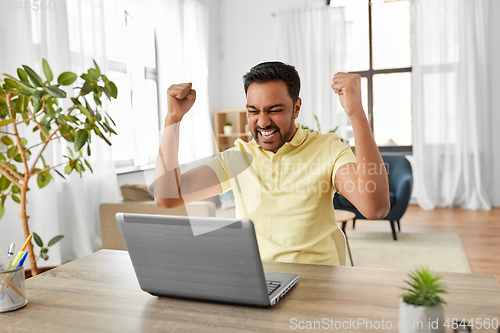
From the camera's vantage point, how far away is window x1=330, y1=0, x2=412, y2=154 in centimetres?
556

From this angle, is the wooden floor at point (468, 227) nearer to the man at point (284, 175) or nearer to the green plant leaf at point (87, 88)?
the man at point (284, 175)

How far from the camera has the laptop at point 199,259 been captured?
0.77m

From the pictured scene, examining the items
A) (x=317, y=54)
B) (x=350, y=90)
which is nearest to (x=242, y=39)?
(x=317, y=54)

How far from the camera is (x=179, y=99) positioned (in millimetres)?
1199

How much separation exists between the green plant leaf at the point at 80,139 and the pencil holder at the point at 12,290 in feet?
3.25

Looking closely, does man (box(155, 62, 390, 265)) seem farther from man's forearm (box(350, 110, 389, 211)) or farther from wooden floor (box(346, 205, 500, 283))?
wooden floor (box(346, 205, 500, 283))

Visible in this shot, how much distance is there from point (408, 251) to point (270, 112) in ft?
8.71

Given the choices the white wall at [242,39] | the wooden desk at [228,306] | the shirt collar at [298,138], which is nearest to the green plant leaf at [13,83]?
the wooden desk at [228,306]

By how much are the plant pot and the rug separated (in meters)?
2.46

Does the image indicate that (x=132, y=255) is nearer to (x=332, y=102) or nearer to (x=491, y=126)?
(x=332, y=102)

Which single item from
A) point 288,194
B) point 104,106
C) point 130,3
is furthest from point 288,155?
point 130,3

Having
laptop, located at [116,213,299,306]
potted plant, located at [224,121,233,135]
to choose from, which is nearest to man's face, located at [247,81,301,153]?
laptop, located at [116,213,299,306]

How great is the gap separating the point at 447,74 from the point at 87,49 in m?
4.05

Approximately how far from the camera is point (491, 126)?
5.29 m
